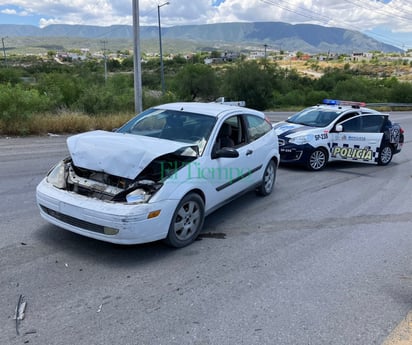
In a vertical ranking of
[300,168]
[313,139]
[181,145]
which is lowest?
[300,168]

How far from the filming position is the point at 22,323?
9.96 ft

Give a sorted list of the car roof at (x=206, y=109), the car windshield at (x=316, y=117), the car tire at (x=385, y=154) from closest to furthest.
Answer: the car roof at (x=206, y=109) < the car windshield at (x=316, y=117) < the car tire at (x=385, y=154)

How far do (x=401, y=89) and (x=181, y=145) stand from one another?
4708cm

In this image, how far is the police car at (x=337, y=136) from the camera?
9266 mm

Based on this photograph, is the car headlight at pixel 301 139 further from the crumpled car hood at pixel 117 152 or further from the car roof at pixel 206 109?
the crumpled car hood at pixel 117 152

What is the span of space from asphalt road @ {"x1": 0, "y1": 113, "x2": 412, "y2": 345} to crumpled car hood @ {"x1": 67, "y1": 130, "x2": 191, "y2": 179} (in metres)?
0.95

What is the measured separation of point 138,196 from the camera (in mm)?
4043

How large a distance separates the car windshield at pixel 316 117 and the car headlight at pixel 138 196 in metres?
6.91

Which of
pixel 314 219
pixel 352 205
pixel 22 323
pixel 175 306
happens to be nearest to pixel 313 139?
pixel 352 205

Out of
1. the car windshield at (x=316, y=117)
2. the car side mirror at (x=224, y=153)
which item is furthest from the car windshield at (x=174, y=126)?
the car windshield at (x=316, y=117)

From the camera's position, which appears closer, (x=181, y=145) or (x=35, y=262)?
(x=35, y=262)

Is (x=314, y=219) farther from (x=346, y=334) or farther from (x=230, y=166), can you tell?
(x=346, y=334)

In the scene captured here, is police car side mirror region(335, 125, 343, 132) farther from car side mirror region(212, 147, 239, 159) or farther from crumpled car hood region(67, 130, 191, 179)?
crumpled car hood region(67, 130, 191, 179)

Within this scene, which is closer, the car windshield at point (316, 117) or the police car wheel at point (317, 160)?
the police car wheel at point (317, 160)
